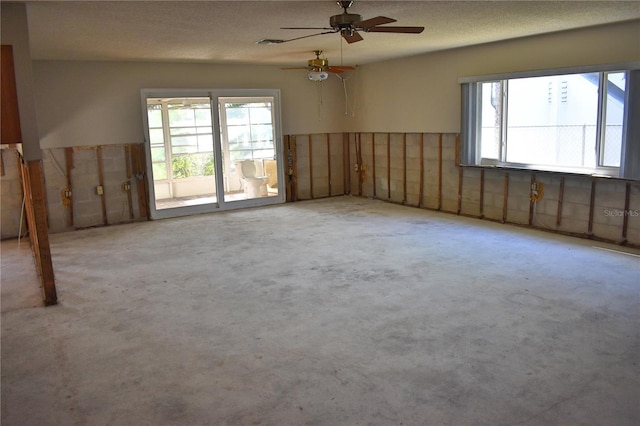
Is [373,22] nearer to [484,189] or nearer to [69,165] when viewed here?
[484,189]

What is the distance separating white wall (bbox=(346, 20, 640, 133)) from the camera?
5730 millimetres

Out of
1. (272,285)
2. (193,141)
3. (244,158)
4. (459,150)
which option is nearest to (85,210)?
(193,141)

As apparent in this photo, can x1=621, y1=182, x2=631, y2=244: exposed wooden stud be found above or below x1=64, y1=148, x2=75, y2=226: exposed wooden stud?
below

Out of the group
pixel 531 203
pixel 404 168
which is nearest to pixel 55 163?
pixel 404 168

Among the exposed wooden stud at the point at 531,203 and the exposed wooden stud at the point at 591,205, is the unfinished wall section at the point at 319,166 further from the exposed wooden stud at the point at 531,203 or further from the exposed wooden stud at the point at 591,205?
the exposed wooden stud at the point at 591,205

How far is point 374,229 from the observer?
7117mm

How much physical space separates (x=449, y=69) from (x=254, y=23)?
151 inches

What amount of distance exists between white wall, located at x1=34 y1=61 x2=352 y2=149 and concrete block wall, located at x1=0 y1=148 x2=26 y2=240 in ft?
1.61

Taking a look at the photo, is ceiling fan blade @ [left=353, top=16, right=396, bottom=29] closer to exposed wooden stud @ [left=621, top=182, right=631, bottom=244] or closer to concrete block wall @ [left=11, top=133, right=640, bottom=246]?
concrete block wall @ [left=11, top=133, right=640, bottom=246]

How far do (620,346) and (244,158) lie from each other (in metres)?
7.30

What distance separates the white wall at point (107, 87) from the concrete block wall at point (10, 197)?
0.49 metres

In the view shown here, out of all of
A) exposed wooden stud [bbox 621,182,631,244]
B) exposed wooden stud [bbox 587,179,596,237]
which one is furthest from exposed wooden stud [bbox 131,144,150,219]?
exposed wooden stud [bbox 621,182,631,244]

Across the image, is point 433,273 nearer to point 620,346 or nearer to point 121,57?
point 620,346

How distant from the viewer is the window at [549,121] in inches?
230
